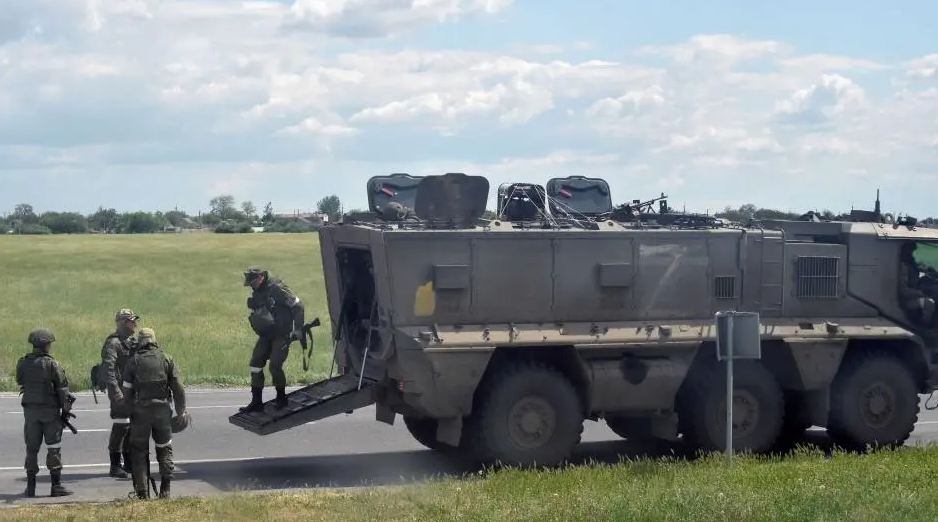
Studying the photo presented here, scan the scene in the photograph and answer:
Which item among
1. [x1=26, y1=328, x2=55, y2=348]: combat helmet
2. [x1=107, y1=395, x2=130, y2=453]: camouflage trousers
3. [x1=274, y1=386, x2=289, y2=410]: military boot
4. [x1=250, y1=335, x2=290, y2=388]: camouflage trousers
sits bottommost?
[x1=107, y1=395, x2=130, y2=453]: camouflage trousers

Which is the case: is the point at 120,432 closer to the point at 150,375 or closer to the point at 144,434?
the point at 144,434

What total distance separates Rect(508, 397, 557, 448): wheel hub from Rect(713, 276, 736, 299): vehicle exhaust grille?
238 cm

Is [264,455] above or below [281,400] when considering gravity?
below

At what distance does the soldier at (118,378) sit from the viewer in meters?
13.0

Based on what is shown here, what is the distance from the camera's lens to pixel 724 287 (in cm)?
1490

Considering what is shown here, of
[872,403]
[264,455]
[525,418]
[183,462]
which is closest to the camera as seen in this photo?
[525,418]

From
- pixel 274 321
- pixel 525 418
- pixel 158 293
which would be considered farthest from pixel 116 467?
pixel 158 293

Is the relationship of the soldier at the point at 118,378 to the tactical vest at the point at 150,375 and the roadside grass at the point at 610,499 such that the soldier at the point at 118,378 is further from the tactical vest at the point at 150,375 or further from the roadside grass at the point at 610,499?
the roadside grass at the point at 610,499

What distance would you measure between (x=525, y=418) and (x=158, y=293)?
34.7 meters

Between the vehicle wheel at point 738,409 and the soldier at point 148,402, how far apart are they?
18.0 ft

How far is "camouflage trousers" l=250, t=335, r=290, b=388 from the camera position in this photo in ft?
47.9

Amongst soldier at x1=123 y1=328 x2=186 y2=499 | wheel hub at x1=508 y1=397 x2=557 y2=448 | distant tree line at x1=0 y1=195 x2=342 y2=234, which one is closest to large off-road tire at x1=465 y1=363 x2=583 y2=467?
wheel hub at x1=508 y1=397 x2=557 y2=448

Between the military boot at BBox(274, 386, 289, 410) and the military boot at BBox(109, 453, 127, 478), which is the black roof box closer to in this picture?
the military boot at BBox(274, 386, 289, 410)

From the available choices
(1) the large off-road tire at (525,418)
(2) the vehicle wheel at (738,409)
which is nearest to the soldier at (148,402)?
(1) the large off-road tire at (525,418)
